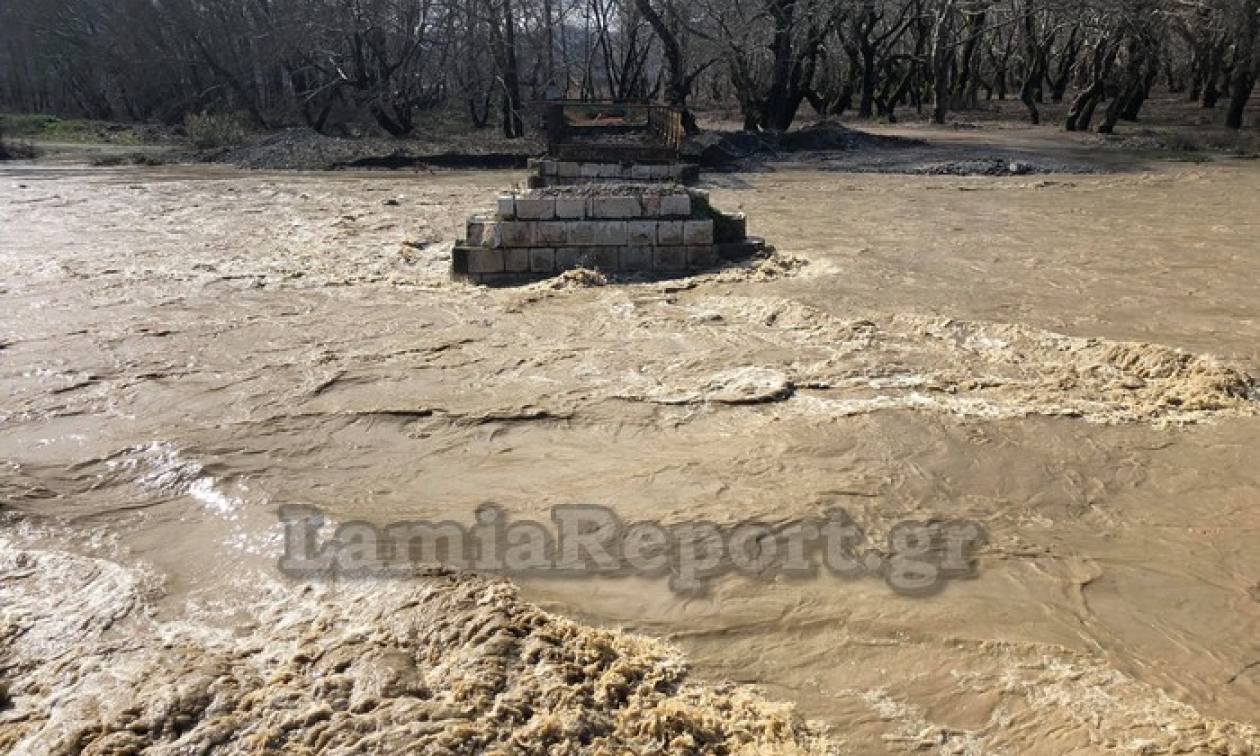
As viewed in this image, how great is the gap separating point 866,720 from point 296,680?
5.20 feet

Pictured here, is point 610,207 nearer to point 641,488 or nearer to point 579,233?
point 579,233

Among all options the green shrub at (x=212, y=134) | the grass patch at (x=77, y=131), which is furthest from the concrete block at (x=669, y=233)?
the grass patch at (x=77, y=131)

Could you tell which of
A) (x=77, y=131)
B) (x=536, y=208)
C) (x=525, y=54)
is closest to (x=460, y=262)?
(x=536, y=208)

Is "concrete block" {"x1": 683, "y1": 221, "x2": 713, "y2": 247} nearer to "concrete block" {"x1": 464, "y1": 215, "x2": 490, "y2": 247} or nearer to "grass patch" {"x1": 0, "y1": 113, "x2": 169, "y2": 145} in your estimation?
"concrete block" {"x1": 464, "y1": 215, "x2": 490, "y2": 247}

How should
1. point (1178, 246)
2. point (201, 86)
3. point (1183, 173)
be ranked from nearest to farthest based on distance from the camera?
point (1178, 246) → point (1183, 173) → point (201, 86)

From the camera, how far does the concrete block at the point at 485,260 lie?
7938mm

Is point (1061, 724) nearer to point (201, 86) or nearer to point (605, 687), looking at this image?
point (605, 687)

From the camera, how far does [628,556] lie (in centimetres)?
342

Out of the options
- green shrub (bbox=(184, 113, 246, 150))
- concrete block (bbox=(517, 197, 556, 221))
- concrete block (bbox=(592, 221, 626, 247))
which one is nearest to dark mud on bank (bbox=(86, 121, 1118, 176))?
green shrub (bbox=(184, 113, 246, 150))

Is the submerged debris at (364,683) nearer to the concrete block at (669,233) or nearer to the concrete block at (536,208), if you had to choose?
the concrete block at (536,208)

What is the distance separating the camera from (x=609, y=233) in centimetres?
814

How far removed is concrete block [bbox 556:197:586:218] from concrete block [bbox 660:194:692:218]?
0.71m

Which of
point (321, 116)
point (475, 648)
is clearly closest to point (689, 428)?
point (475, 648)

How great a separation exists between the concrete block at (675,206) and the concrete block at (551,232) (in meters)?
0.91
